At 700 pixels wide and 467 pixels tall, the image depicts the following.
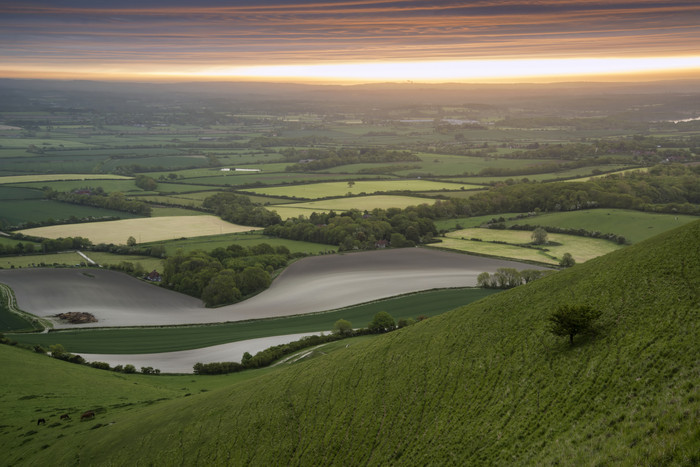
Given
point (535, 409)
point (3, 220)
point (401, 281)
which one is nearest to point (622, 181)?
point (401, 281)

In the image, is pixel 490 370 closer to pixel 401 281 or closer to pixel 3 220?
pixel 401 281

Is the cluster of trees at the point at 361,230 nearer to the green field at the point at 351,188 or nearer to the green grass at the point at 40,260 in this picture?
the green field at the point at 351,188

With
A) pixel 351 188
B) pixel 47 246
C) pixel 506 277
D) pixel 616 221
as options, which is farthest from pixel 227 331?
pixel 351 188

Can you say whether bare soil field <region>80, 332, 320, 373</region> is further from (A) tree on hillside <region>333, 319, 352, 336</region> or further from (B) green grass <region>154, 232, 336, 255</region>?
(B) green grass <region>154, 232, 336, 255</region>

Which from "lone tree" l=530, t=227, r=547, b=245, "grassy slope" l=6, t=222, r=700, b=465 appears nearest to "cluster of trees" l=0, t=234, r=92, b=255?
"grassy slope" l=6, t=222, r=700, b=465

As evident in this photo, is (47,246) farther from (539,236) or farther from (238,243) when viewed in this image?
(539,236)

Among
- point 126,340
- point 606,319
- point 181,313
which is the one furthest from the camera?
point 181,313
